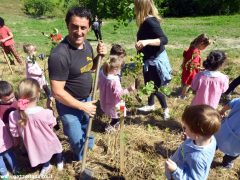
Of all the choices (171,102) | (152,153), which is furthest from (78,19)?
(171,102)

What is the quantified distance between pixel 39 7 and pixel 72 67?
33.5 meters

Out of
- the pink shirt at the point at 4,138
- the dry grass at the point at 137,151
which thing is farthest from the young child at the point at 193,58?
the pink shirt at the point at 4,138

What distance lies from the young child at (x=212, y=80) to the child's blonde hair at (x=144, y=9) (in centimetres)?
91

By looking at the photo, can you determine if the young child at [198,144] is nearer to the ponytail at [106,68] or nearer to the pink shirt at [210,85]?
the pink shirt at [210,85]

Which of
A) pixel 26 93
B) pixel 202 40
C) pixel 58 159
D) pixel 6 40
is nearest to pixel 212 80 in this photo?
pixel 202 40

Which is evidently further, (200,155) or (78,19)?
(78,19)

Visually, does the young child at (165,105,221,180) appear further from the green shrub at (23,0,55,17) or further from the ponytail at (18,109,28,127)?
the green shrub at (23,0,55,17)

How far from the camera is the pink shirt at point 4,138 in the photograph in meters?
3.21

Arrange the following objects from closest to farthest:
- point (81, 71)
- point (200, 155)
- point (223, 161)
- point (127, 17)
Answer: point (200, 155) → point (81, 71) → point (223, 161) → point (127, 17)

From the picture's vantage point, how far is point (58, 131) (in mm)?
4316

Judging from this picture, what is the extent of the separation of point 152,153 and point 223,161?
88 cm

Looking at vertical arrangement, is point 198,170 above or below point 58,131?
above

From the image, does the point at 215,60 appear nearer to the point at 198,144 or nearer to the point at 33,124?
the point at 198,144

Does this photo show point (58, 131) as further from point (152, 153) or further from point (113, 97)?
point (152, 153)
